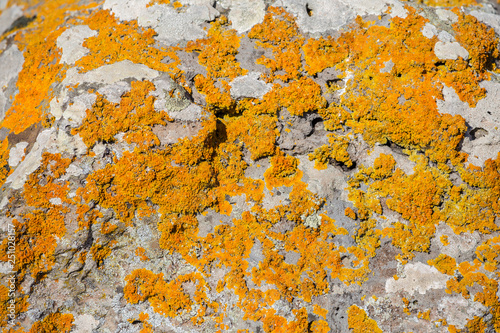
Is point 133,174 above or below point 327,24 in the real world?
below

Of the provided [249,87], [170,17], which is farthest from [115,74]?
[249,87]

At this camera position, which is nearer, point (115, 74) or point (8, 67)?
point (115, 74)

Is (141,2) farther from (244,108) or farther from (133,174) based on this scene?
(133,174)

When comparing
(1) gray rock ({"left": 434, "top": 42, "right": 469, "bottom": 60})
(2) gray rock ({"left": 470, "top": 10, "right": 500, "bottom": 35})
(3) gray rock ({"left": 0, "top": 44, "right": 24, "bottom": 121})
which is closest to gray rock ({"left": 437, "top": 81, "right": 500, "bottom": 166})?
(1) gray rock ({"left": 434, "top": 42, "right": 469, "bottom": 60})

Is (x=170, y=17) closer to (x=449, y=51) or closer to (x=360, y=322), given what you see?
(x=449, y=51)

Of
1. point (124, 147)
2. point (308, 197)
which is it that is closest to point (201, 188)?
point (124, 147)
